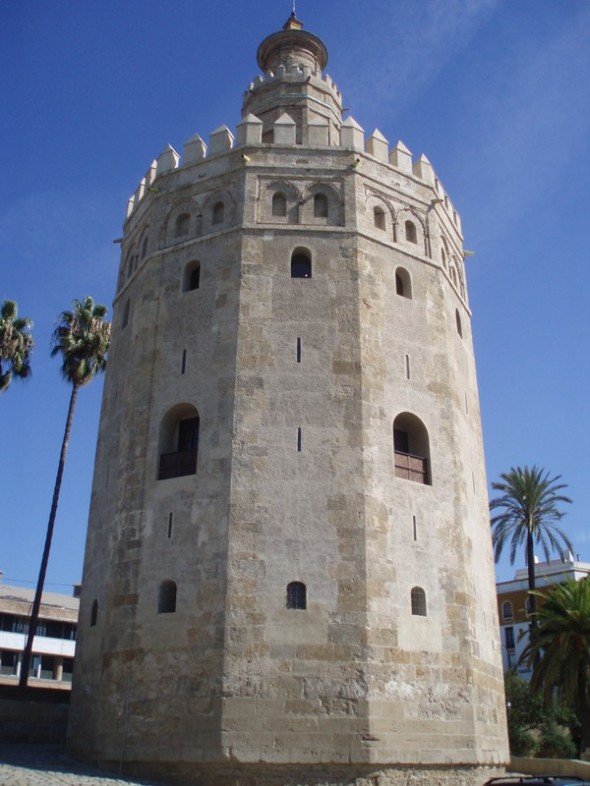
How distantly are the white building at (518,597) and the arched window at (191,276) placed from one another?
33.7 meters

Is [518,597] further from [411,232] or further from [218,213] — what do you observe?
[218,213]

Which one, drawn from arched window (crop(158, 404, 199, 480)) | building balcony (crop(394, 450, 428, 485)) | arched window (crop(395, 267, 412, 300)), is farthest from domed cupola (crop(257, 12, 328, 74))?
building balcony (crop(394, 450, 428, 485))

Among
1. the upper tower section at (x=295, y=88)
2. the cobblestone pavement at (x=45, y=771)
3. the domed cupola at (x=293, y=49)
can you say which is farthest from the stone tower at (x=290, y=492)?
the domed cupola at (x=293, y=49)

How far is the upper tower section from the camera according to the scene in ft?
73.9

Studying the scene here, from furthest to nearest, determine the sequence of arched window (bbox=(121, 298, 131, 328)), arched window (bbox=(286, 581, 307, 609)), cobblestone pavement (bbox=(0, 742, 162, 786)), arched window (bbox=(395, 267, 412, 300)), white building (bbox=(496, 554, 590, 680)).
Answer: white building (bbox=(496, 554, 590, 680)), arched window (bbox=(121, 298, 131, 328)), arched window (bbox=(395, 267, 412, 300)), arched window (bbox=(286, 581, 307, 609)), cobblestone pavement (bbox=(0, 742, 162, 786))

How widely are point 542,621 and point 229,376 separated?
15.1m

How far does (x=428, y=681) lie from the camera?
15.0 meters

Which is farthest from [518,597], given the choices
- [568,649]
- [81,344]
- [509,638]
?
[81,344]

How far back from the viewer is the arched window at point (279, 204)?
60.6ft

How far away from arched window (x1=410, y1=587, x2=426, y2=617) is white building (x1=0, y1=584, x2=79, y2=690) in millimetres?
26592

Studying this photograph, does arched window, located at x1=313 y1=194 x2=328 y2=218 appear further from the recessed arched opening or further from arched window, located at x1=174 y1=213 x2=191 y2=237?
arched window, located at x1=174 y1=213 x2=191 y2=237

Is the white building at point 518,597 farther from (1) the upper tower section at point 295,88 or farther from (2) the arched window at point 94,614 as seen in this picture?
(2) the arched window at point 94,614

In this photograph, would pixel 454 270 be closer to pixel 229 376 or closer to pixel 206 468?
pixel 229 376

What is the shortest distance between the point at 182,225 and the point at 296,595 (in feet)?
30.2
